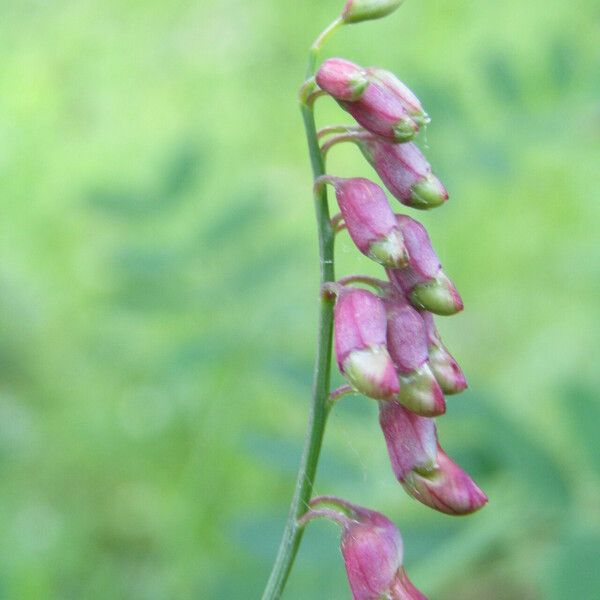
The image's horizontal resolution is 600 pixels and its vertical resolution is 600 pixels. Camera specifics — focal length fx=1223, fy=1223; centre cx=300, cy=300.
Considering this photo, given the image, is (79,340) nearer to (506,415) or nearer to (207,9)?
(506,415)

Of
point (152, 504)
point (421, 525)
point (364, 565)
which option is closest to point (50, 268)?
point (152, 504)

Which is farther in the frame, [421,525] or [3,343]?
[3,343]

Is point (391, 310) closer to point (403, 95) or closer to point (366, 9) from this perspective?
point (403, 95)

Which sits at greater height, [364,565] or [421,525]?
[364,565]

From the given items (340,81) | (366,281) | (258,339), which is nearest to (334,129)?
(340,81)

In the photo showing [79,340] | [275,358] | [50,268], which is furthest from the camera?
[50,268]

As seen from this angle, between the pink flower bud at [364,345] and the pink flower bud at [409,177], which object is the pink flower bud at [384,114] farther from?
the pink flower bud at [364,345]

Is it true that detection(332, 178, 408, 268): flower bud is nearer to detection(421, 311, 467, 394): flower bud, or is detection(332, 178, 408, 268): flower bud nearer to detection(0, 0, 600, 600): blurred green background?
detection(421, 311, 467, 394): flower bud
